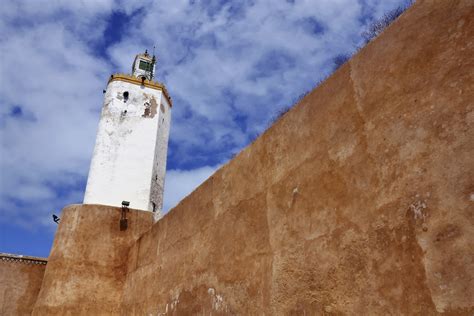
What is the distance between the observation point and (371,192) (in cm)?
235

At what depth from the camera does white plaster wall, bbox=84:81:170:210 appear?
1391 centimetres

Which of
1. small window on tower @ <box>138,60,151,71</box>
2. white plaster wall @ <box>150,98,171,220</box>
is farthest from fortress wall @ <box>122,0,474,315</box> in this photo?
small window on tower @ <box>138,60,151,71</box>

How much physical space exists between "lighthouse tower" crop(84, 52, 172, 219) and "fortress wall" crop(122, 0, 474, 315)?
10.6m

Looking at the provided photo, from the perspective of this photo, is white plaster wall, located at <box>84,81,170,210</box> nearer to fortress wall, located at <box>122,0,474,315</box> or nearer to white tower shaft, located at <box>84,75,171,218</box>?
white tower shaft, located at <box>84,75,171,218</box>

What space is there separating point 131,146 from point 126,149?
20 cm

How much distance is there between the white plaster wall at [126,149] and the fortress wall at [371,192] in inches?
419

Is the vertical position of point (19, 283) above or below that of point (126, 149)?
below

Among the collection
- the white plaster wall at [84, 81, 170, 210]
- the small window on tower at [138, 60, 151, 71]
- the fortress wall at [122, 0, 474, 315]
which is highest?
the small window on tower at [138, 60, 151, 71]

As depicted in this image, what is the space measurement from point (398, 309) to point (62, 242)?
6140 millimetres

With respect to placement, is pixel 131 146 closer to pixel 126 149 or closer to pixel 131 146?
pixel 131 146

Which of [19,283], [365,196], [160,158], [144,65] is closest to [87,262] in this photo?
[19,283]

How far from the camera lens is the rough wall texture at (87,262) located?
661 cm

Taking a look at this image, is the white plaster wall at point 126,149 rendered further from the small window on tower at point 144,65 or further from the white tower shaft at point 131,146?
the small window on tower at point 144,65

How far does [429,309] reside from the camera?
1.88 metres
